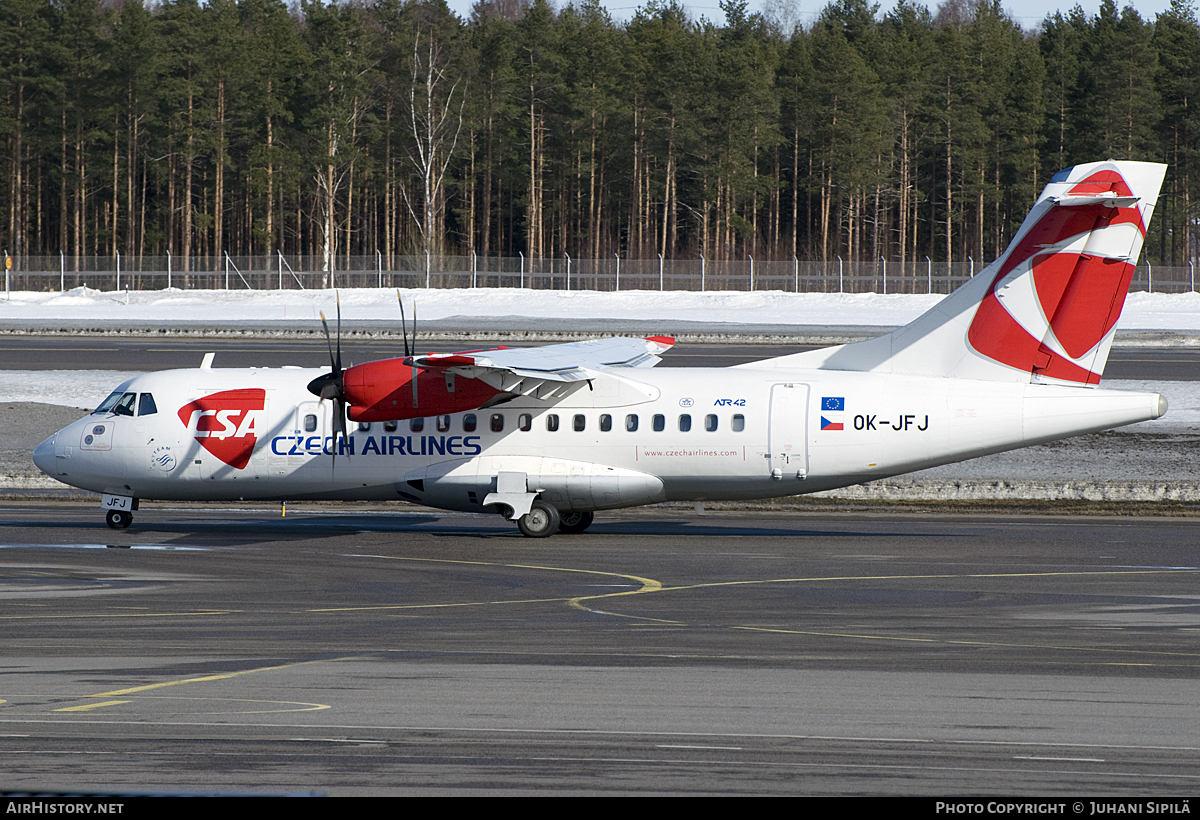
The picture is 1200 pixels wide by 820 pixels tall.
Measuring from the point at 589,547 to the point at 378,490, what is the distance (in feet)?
13.8

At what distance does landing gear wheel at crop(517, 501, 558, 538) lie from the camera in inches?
860

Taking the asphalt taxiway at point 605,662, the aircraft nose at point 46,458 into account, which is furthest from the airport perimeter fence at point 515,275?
the asphalt taxiway at point 605,662

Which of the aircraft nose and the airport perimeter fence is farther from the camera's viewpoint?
the airport perimeter fence

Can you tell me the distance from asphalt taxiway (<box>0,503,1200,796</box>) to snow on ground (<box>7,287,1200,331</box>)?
3825 centimetres

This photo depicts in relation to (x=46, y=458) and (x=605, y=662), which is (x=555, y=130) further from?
(x=605, y=662)

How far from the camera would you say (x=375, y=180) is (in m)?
100

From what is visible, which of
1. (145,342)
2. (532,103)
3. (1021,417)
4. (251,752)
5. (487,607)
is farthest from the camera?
(532,103)

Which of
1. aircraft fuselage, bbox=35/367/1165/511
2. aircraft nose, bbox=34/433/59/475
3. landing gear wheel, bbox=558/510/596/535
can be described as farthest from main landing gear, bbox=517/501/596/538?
aircraft nose, bbox=34/433/59/475

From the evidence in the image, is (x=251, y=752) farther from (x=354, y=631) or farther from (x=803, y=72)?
(x=803, y=72)

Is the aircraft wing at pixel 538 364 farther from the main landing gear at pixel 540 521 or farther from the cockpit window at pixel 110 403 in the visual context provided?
the cockpit window at pixel 110 403

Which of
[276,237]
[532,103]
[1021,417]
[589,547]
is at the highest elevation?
[532,103]

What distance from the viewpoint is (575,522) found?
75.1 ft

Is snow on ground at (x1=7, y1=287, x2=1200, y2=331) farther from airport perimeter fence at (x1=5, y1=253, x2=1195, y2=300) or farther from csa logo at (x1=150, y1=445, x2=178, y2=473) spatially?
csa logo at (x1=150, y1=445, x2=178, y2=473)

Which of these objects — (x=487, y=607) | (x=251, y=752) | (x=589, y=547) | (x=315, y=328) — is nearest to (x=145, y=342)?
(x=315, y=328)
